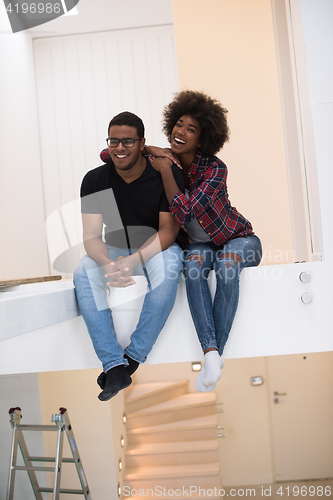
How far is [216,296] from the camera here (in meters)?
1.46

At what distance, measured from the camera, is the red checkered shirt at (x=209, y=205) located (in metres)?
1.48

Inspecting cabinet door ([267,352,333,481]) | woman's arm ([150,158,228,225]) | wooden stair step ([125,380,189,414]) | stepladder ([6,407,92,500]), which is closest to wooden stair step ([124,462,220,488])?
wooden stair step ([125,380,189,414])

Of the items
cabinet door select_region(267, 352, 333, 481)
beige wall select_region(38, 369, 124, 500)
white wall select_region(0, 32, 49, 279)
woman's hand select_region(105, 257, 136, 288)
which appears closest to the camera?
woman's hand select_region(105, 257, 136, 288)

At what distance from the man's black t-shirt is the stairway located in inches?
110

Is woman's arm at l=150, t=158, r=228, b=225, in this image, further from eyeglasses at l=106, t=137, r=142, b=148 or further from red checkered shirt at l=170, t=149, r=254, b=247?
eyeglasses at l=106, t=137, r=142, b=148

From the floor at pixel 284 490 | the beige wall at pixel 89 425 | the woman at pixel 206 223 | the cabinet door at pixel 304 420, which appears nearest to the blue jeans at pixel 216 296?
the woman at pixel 206 223

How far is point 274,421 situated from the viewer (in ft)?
14.7

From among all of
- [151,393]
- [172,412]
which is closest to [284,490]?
[172,412]

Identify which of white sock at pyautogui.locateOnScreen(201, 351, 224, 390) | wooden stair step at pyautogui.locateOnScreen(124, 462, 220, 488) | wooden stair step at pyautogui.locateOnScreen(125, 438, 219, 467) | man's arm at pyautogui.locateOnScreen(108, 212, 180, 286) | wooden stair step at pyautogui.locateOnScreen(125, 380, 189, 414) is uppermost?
man's arm at pyautogui.locateOnScreen(108, 212, 180, 286)

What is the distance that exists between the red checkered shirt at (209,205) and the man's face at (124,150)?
232 millimetres

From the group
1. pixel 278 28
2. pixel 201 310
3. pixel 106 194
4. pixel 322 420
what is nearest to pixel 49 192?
pixel 106 194

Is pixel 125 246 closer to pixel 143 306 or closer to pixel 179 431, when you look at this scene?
pixel 143 306

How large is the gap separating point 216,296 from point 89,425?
98.1 inches

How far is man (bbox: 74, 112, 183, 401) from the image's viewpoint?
55.4 inches
